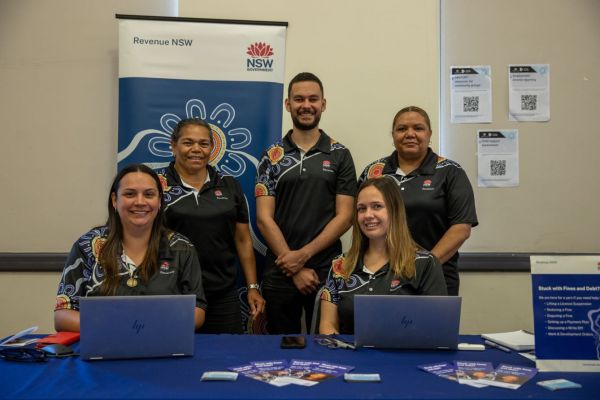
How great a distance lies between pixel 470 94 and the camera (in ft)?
11.9

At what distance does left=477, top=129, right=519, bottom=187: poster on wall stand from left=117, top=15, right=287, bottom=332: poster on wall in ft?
4.41

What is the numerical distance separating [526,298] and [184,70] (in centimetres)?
262

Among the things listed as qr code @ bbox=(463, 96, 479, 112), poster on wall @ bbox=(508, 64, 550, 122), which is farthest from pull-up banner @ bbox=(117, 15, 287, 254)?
poster on wall @ bbox=(508, 64, 550, 122)

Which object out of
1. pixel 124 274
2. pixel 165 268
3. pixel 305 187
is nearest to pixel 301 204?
pixel 305 187

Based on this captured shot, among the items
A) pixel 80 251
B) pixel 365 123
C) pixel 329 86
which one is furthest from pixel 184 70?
pixel 80 251

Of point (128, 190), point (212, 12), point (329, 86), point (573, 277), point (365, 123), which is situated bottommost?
point (573, 277)

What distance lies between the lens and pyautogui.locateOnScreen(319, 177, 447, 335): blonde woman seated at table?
2191 millimetres

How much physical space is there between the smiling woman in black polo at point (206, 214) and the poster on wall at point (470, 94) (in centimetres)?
166

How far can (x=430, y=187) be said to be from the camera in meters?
2.86

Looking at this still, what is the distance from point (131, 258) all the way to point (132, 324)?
58cm

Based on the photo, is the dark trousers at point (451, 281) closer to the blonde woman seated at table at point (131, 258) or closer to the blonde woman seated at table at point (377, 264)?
the blonde woman seated at table at point (377, 264)

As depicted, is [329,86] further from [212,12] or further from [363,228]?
[363,228]

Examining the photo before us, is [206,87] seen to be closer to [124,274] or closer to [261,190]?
[261,190]

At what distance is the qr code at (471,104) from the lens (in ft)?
11.8
